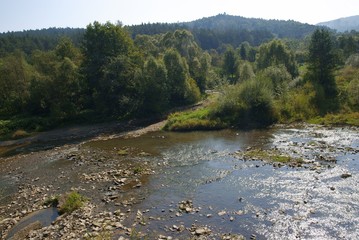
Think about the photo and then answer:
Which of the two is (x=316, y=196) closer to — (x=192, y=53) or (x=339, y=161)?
(x=339, y=161)

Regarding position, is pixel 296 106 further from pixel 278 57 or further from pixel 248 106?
pixel 278 57

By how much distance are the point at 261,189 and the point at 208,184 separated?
4395 millimetres

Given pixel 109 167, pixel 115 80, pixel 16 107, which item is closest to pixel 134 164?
pixel 109 167

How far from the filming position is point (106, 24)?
63.7 metres

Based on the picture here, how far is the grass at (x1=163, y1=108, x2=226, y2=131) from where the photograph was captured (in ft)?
162

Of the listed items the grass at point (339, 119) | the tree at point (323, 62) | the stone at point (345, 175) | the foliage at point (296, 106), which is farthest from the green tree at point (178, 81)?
the stone at point (345, 175)

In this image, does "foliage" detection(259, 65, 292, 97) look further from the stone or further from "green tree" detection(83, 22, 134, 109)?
the stone

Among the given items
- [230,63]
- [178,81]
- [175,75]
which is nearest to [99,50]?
[175,75]

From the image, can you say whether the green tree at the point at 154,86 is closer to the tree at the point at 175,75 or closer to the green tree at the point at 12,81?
the tree at the point at 175,75

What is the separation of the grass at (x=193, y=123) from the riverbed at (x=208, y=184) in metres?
4.11

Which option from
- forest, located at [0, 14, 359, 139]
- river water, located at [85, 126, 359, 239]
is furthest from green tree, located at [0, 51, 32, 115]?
river water, located at [85, 126, 359, 239]

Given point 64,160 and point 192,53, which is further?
point 192,53

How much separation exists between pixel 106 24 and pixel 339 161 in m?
49.2

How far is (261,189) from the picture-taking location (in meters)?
25.7
